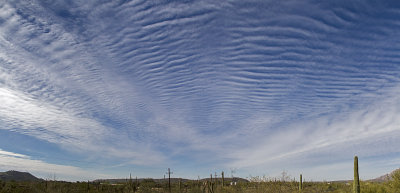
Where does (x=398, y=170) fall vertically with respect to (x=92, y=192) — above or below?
above

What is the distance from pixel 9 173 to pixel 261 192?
13069 cm

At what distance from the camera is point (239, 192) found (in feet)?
101

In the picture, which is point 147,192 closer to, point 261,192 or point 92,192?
point 92,192

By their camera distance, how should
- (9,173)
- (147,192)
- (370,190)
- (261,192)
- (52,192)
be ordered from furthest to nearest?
(9,173)
(147,192)
(52,192)
(261,192)
(370,190)

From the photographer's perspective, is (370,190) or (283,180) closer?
(370,190)

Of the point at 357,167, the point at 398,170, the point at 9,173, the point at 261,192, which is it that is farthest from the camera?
the point at 9,173

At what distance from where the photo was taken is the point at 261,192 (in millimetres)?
27125

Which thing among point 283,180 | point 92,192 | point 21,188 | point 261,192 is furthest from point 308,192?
point 21,188

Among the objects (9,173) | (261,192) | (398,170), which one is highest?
(398,170)

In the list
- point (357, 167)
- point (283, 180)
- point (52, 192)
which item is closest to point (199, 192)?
point (283, 180)

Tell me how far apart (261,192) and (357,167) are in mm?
11854

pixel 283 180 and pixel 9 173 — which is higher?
pixel 283 180

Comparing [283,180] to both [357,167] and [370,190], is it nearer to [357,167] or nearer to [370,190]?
[370,190]

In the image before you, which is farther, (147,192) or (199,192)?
(147,192)
